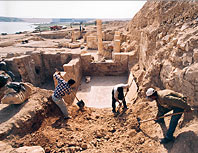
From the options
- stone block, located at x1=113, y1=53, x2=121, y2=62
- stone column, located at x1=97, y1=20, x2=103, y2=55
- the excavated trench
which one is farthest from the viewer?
stone column, located at x1=97, y1=20, x2=103, y2=55

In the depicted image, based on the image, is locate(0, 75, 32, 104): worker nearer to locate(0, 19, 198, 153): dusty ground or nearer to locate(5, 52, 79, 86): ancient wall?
locate(0, 19, 198, 153): dusty ground

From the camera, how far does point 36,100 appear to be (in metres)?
4.51

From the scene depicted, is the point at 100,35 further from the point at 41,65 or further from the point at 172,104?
the point at 172,104

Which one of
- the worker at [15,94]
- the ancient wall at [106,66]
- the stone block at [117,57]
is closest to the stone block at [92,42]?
the ancient wall at [106,66]

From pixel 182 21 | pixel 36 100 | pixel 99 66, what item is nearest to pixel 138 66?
pixel 99 66

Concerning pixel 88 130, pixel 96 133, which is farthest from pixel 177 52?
pixel 88 130

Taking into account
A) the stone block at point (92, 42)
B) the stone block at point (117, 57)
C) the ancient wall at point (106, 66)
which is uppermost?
the stone block at point (92, 42)

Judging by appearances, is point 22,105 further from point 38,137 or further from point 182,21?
point 182,21

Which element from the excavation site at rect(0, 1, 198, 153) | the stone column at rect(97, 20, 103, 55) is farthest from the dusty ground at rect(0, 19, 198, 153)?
the stone column at rect(97, 20, 103, 55)

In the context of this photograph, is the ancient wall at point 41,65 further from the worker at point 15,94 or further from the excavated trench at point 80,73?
the worker at point 15,94

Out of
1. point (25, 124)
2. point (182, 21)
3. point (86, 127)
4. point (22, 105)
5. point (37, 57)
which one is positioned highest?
point (182, 21)

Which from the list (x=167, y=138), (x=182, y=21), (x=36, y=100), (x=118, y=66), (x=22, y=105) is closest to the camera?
(x=167, y=138)

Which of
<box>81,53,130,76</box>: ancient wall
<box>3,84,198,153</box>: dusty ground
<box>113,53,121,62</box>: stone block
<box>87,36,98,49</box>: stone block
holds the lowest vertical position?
<box>3,84,198,153</box>: dusty ground

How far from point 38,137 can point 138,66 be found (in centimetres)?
664
